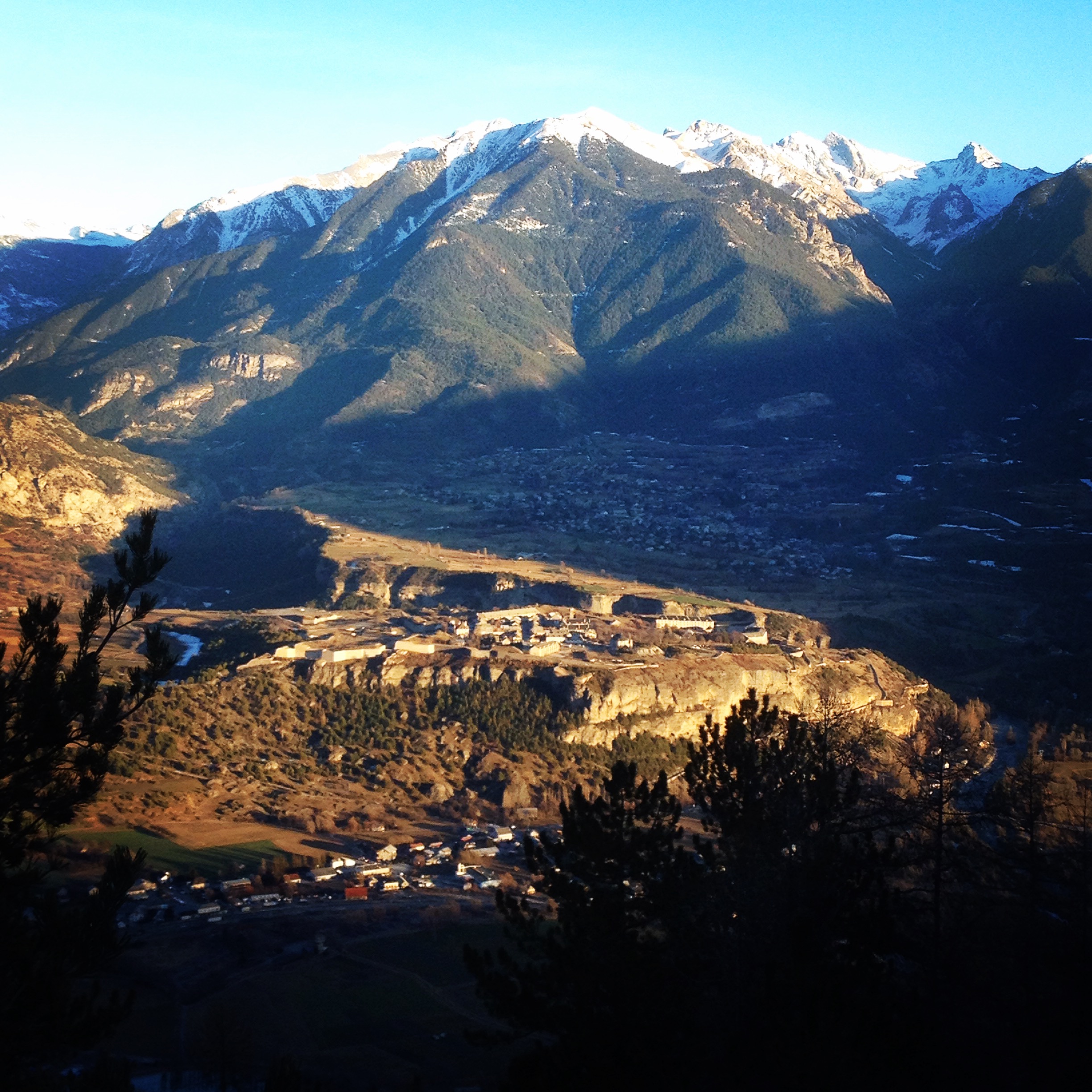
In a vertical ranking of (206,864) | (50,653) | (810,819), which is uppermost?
(50,653)

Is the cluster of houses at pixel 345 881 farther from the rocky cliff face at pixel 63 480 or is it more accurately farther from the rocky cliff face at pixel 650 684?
the rocky cliff face at pixel 63 480

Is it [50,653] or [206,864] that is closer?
[50,653]

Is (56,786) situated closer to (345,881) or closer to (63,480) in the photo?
(345,881)

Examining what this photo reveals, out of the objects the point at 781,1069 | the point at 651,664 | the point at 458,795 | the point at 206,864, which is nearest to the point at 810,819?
the point at 781,1069

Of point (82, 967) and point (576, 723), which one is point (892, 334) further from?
point (82, 967)

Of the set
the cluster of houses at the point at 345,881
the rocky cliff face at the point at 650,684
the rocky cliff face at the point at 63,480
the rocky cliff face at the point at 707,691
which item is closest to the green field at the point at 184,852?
the cluster of houses at the point at 345,881

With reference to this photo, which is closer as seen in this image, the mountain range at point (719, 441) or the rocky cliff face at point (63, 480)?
the mountain range at point (719, 441)

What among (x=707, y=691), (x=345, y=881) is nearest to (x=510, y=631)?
(x=707, y=691)

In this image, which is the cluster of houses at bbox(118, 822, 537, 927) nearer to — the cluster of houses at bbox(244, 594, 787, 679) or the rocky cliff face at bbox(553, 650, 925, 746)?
the rocky cliff face at bbox(553, 650, 925, 746)
